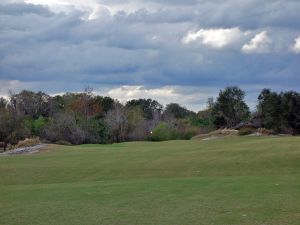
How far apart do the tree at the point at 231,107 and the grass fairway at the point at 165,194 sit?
184 feet

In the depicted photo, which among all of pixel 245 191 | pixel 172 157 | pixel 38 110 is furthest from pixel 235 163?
pixel 38 110

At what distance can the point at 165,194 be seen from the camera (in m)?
18.5

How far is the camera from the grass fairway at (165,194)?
13.7 metres

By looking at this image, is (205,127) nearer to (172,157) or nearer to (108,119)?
(108,119)

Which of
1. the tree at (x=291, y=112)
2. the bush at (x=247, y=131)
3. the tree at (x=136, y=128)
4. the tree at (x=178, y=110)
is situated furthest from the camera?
the tree at (x=178, y=110)

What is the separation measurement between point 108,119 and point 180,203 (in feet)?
255

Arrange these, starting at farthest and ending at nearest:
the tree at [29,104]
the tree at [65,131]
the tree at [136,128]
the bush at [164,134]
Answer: the tree at [29,104]
the tree at [136,128]
the tree at [65,131]
the bush at [164,134]

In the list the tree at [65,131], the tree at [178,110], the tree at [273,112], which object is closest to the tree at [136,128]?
the tree at [65,131]

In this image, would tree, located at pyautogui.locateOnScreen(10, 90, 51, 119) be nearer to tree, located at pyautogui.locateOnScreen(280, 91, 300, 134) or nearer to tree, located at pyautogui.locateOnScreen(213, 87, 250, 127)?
tree, located at pyautogui.locateOnScreen(213, 87, 250, 127)

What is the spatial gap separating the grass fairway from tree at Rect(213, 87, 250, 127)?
56087 millimetres

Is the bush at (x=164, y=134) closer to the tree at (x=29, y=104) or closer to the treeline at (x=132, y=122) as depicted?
the treeline at (x=132, y=122)

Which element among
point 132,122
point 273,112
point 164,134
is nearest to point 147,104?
point 132,122

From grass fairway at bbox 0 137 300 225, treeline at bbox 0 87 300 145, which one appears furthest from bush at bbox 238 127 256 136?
grass fairway at bbox 0 137 300 225

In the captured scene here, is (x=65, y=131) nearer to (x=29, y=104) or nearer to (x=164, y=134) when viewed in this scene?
(x=164, y=134)
